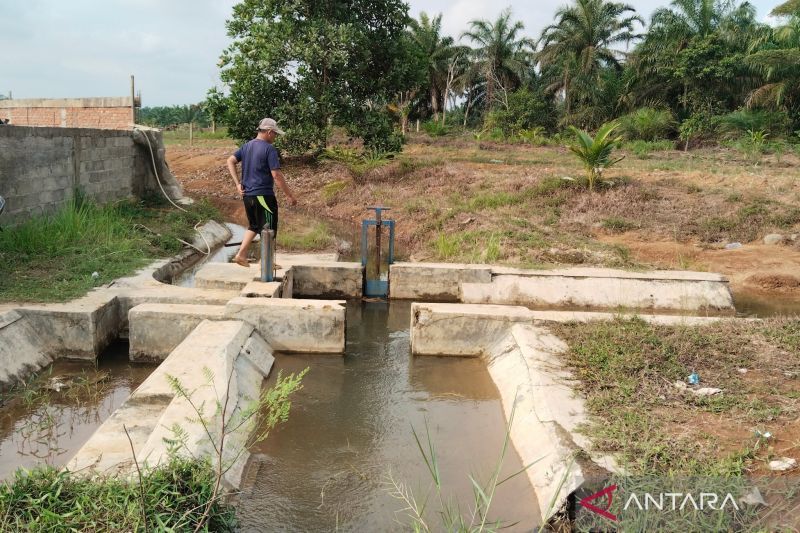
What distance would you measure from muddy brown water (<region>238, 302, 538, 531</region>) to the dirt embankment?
3.91 m

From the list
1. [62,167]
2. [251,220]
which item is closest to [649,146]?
[251,220]

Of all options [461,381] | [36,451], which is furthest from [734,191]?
[36,451]

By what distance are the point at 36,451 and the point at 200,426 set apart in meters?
1.29

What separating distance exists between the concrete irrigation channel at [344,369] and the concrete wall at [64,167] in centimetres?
197

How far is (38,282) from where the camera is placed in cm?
652

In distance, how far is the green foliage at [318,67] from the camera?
1666 centimetres

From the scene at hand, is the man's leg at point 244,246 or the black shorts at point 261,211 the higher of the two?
the black shorts at point 261,211

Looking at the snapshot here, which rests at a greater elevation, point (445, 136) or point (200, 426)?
point (445, 136)

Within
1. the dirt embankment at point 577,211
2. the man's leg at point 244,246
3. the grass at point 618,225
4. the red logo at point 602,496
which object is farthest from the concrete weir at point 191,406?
the grass at point 618,225

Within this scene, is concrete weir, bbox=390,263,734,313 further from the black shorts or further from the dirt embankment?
the black shorts

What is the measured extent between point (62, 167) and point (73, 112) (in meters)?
5.92

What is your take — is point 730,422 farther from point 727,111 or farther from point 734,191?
point 727,111

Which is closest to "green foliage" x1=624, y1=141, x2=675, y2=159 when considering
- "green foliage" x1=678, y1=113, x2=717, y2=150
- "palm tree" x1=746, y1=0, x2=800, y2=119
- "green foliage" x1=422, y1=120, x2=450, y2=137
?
"green foliage" x1=678, y1=113, x2=717, y2=150

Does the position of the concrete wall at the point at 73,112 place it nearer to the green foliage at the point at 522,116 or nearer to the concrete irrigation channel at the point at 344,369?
the concrete irrigation channel at the point at 344,369
